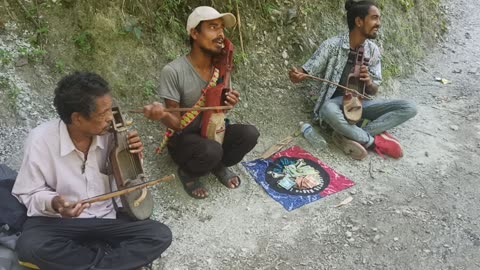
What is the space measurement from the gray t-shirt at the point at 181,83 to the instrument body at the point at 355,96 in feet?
5.18

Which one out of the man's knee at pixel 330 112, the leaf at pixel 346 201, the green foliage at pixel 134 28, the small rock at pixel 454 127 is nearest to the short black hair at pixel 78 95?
the green foliage at pixel 134 28

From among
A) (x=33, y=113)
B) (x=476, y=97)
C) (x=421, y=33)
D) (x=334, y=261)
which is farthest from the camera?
(x=421, y=33)

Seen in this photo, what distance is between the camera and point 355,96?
4.55 metres

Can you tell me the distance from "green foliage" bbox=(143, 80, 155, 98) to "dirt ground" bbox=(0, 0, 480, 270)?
1.25 feet

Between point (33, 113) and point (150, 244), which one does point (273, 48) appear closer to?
point (33, 113)

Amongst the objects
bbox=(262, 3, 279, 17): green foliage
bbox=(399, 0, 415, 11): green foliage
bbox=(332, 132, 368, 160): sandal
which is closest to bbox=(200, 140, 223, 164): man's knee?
bbox=(332, 132, 368, 160): sandal

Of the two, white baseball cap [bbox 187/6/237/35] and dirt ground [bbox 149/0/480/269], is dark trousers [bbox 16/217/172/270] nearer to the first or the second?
dirt ground [bbox 149/0/480/269]

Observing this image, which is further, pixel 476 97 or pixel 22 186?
pixel 476 97

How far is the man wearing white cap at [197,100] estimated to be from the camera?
11.3 feet

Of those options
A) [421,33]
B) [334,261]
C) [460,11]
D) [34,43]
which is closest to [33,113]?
[34,43]

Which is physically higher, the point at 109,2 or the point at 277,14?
the point at 109,2

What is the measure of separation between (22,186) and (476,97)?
16.9 feet

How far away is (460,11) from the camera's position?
26.1ft

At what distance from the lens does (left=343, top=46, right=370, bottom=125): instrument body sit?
14.7 feet
